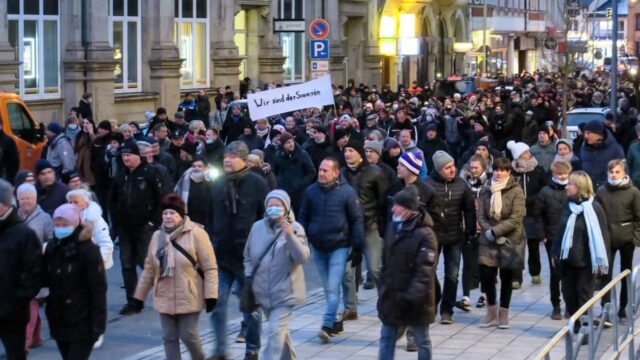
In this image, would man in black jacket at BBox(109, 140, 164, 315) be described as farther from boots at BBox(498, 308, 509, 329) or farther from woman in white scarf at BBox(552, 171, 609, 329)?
woman in white scarf at BBox(552, 171, 609, 329)

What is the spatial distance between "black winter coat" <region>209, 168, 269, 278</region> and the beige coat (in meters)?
1.46

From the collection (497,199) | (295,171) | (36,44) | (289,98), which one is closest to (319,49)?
(289,98)

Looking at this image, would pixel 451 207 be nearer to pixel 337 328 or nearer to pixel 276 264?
pixel 337 328

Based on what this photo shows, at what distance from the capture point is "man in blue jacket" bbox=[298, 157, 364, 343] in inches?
512

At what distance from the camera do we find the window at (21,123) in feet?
72.2

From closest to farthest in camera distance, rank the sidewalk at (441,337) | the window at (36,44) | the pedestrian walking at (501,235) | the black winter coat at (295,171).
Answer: the sidewalk at (441,337)
the pedestrian walking at (501,235)
the black winter coat at (295,171)
the window at (36,44)

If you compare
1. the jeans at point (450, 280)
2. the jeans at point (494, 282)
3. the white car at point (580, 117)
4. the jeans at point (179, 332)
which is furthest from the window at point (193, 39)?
the jeans at point (179, 332)

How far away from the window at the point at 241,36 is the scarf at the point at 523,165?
1020 inches

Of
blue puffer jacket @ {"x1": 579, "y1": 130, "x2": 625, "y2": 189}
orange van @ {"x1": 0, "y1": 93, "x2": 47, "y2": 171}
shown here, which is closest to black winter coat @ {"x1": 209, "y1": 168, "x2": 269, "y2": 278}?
blue puffer jacket @ {"x1": 579, "y1": 130, "x2": 625, "y2": 189}

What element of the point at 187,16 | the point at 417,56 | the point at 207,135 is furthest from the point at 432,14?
A: the point at 207,135

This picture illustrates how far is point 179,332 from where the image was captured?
11.0 meters

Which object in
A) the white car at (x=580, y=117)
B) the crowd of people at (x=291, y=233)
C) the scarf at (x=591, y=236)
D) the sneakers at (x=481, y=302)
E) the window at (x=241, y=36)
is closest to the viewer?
the crowd of people at (x=291, y=233)

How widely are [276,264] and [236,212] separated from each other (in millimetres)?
1354

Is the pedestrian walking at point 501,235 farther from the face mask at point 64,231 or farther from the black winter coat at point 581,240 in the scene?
the face mask at point 64,231
